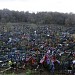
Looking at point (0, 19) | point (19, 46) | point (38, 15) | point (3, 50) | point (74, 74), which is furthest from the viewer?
point (38, 15)

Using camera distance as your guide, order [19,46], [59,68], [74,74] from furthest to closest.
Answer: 1. [19,46]
2. [59,68]
3. [74,74]

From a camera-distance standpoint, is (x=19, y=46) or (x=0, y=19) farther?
(x=0, y=19)

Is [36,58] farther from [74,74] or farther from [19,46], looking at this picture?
[19,46]

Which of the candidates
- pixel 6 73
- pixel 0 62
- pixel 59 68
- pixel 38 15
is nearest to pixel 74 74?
pixel 59 68

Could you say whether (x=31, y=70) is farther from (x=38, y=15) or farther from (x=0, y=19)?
(x=38, y=15)

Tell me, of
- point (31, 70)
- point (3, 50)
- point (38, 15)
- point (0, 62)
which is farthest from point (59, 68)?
point (38, 15)

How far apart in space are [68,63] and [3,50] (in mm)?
9632

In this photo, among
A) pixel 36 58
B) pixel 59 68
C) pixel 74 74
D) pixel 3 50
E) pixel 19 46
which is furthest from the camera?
pixel 19 46

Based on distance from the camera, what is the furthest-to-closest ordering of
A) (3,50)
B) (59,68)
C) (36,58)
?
(3,50)
(36,58)
(59,68)

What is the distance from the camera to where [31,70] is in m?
19.0

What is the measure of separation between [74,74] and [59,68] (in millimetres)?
1629

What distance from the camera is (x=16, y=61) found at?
2084 cm

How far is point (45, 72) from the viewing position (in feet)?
61.3

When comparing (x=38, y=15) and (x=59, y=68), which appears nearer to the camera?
(x=59, y=68)
